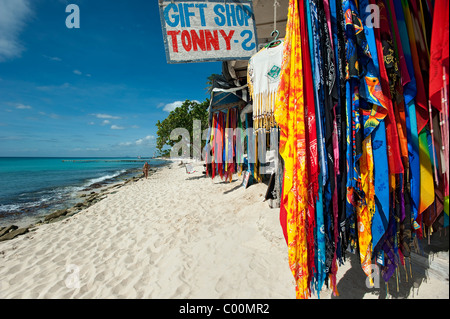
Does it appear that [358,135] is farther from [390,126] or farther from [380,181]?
[380,181]

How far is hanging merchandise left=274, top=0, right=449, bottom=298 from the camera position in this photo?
4.28 feet

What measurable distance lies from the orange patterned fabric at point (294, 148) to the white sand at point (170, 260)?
Result: 845 millimetres

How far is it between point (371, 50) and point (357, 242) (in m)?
1.45

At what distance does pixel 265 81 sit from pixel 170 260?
9.93 feet

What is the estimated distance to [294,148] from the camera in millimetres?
1417

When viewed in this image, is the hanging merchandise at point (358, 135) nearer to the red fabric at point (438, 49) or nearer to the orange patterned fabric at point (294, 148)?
the orange patterned fabric at point (294, 148)

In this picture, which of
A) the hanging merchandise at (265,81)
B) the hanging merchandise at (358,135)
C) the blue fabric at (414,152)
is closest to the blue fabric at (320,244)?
the hanging merchandise at (358,135)

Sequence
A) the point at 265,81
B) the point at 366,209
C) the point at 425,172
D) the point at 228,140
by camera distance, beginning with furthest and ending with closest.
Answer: the point at 228,140, the point at 265,81, the point at 366,209, the point at 425,172

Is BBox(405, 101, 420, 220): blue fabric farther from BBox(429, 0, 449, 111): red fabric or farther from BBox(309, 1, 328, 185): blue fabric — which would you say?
BBox(309, 1, 328, 185): blue fabric

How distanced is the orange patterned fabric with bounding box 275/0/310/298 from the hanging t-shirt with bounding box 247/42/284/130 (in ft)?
1.76

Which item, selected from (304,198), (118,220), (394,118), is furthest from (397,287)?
(118,220)

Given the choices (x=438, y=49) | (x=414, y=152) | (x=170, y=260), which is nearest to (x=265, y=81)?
(x=438, y=49)

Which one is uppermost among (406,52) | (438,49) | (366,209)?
(406,52)
